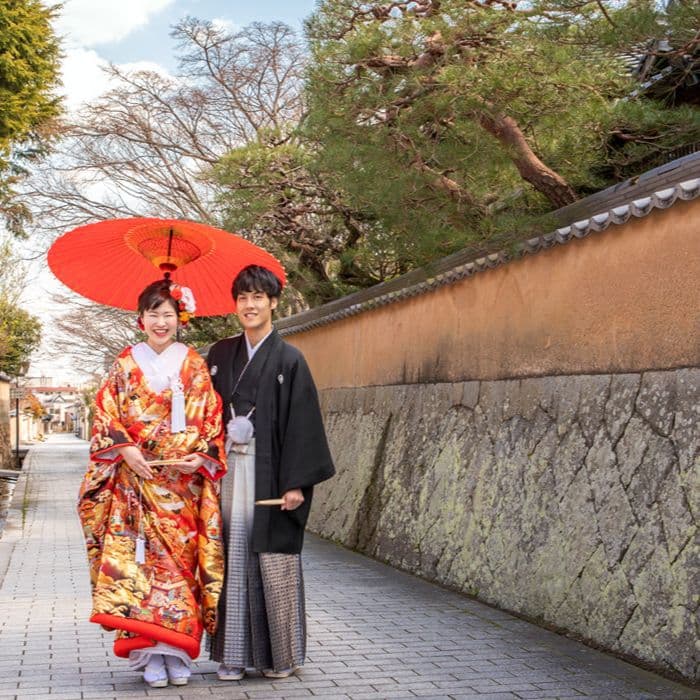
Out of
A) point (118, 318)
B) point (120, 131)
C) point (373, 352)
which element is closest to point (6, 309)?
point (118, 318)

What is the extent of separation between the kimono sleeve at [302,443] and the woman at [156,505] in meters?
0.34

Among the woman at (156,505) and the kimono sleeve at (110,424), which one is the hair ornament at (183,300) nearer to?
the woman at (156,505)

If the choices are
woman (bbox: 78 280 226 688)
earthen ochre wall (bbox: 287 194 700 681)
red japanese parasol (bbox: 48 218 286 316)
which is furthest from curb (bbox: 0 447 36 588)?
woman (bbox: 78 280 226 688)

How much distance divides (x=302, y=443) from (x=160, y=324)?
95 centimetres

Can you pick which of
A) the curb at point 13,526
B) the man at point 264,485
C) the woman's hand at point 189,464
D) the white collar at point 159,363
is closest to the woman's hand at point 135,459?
the woman's hand at point 189,464

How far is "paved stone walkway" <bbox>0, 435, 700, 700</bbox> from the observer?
15.9ft

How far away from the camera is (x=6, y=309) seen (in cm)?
2806

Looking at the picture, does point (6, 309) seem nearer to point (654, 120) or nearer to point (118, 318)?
point (118, 318)

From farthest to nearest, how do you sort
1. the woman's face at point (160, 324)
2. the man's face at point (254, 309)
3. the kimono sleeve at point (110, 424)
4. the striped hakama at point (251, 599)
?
the man's face at point (254, 309), the woman's face at point (160, 324), the striped hakama at point (251, 599), the kimono sleeve at point (110, 424)

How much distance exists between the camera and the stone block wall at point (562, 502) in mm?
5238

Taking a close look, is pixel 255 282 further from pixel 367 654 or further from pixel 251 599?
pixel 367 654

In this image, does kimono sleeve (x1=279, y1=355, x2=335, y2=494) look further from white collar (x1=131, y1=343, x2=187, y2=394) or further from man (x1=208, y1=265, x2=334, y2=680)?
white collar (x1=131, y1=343, x2=187, y2=394)

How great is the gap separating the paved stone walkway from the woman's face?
1695mm

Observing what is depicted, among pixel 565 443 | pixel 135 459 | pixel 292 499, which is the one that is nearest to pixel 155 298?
pixel 135 459
